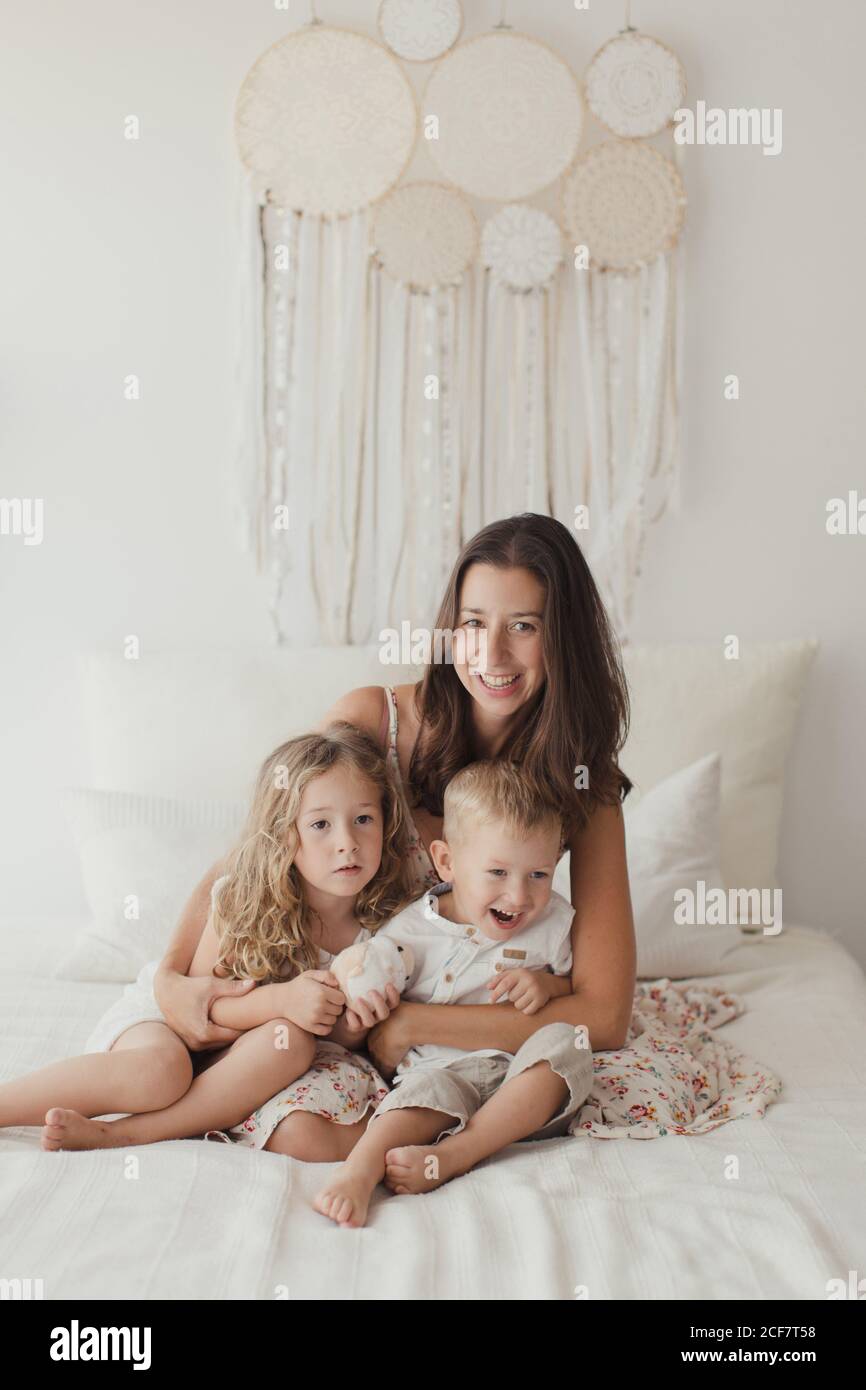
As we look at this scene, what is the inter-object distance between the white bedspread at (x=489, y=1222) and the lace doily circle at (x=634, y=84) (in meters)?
1.91

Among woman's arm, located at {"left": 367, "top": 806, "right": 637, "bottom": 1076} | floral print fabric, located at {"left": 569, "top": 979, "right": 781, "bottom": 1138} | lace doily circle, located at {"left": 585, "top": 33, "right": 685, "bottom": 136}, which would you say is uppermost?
lace doily circle, located at {"left": 585, "top": 33, "right": 685, "bottom": 136}

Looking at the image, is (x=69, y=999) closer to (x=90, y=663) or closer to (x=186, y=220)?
(x=90, y=663)

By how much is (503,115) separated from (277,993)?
1.84 m

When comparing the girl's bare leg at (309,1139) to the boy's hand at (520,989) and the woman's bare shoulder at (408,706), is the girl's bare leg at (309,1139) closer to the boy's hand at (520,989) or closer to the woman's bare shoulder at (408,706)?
the boy's hand at (520,989)

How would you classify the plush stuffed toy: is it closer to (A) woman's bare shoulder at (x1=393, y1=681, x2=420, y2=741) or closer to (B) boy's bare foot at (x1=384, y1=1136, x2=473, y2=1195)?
(B) boy's bare foot at (x1=384, y1=1136, x2=473, y2=1195)

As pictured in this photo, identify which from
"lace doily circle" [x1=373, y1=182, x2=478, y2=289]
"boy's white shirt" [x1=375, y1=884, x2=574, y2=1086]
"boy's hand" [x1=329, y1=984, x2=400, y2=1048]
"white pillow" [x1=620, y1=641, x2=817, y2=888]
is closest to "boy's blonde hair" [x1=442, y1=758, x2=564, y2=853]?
"boy's white shirt" [x1=375, y1=884, x2=574, y2=1086]

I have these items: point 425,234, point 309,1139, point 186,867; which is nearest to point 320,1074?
point 309,1139

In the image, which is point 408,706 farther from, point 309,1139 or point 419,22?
point 419,22

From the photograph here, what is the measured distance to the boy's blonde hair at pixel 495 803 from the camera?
61.8 inches

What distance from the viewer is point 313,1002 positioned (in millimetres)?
1481

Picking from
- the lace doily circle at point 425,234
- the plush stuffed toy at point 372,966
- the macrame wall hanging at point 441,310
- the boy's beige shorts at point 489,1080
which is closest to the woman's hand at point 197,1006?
the plush stuffed toy at point 372,966

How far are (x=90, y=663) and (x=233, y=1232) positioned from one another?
1.45 m

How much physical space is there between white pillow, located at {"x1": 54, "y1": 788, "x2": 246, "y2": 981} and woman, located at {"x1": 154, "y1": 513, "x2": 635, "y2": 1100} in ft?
1.25

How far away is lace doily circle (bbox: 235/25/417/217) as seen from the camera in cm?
247
